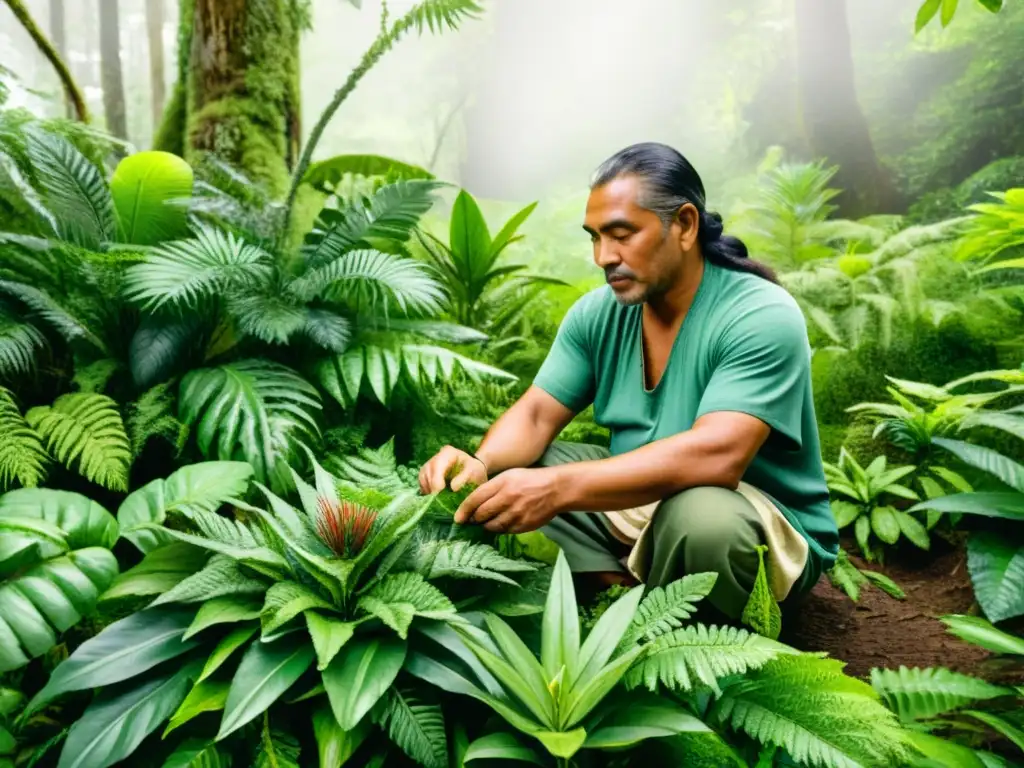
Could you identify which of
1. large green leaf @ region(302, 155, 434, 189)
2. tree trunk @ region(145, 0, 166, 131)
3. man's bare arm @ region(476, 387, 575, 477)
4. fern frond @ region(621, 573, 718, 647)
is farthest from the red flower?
tree trunk @ region(145, 0, 166, 131)

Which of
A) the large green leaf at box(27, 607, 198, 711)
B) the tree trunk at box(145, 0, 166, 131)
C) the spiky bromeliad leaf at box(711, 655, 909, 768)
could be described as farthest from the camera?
the tree trunk at box(145, 0, 166, 131)

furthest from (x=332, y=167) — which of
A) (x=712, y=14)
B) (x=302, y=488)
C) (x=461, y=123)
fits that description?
(x=461, y=123)

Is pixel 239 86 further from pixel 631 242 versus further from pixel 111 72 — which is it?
pixel 111 72

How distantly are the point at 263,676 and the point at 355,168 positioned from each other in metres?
3.33

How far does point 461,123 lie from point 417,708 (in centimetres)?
2155

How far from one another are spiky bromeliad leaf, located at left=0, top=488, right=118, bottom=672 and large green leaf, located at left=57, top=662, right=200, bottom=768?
0.22 m

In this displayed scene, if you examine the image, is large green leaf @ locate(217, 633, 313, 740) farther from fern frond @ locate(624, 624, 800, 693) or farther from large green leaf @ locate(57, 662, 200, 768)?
fern frond @ locate(624, 624, 800, 693)

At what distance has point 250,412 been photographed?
2441 mm

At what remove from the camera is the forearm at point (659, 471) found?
176 centimetres

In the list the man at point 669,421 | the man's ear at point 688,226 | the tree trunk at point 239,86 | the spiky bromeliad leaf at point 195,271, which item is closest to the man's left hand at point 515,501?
the man at point 669,421

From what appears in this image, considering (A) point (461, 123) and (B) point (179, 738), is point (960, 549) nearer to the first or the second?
(B) point (179, 738)

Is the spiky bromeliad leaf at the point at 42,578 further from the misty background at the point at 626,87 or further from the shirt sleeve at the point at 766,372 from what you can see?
the misty background at the point at 626,87

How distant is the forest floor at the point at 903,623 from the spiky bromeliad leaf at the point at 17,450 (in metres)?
2.46

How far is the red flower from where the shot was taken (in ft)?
5.34
